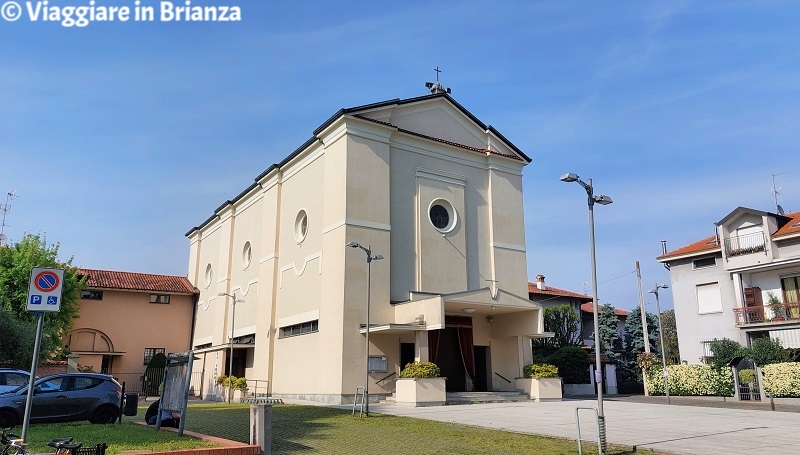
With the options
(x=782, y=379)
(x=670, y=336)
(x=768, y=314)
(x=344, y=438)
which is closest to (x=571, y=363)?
(x=768, y=314)

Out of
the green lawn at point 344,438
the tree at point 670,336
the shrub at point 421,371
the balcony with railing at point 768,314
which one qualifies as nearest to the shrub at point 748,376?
the balcony with railing at point 768,314

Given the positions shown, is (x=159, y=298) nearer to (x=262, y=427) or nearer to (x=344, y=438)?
(x=344, y=438)

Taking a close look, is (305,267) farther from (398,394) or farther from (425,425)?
(425,425)

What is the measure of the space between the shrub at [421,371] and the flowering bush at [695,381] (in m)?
15.5

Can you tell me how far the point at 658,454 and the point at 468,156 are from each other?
70.9 feet

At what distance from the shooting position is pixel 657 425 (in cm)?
1516

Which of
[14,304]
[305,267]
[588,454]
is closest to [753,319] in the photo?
[305,267]

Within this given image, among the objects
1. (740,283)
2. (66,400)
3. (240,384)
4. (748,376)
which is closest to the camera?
(66,400)

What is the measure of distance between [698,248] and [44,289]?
116ft

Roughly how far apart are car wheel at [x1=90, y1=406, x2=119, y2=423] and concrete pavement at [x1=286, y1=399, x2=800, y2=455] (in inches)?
319

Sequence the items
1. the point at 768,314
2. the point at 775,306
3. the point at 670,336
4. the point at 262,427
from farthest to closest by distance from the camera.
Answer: the point at 670,336 → the point at 768,314 → the point at 775,306 → the point at 262,427

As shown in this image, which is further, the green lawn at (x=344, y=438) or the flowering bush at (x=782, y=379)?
the flowering bush at (x=782, y=379)

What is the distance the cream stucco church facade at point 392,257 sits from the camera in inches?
984

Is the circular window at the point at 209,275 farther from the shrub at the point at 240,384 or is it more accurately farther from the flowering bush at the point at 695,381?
the flowering bush at the point at 695,381
